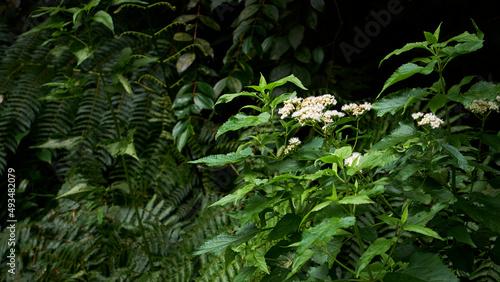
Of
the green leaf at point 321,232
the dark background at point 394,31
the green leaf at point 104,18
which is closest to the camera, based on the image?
the green leaf at point 321,232

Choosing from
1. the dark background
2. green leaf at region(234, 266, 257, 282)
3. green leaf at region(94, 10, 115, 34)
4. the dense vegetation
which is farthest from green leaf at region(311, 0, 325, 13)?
green leaf at region(234, 266, 257, 282)

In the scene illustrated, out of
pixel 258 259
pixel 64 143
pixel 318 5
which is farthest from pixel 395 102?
pixel 64 143

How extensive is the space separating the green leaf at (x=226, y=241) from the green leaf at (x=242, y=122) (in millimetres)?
203

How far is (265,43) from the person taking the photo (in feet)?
5.55

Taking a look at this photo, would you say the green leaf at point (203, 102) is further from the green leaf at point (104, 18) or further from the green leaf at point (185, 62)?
the green leaf at point (104, 18)

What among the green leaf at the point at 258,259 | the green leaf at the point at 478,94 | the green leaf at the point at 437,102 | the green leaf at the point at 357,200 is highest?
the green leaf at the point at 478,94

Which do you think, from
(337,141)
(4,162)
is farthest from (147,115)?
(337,141)

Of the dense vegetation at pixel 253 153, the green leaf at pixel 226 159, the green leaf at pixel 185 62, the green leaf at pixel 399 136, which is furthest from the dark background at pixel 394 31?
the green leaf at pixel 226 159

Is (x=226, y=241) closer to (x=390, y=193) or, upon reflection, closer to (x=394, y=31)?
(x=390, y=193)

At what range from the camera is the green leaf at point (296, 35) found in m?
1.63

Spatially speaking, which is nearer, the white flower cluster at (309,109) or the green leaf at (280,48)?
the white flower cluster at (309,109)

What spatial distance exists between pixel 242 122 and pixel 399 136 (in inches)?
12.1

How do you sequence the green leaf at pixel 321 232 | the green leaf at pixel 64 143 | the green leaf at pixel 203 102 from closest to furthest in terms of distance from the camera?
the green leaf at pixel 321 232
the green leaf at pixel 64 143
the green leaf at pixel 203 102

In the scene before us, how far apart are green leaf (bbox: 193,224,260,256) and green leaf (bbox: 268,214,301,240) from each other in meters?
0.06
